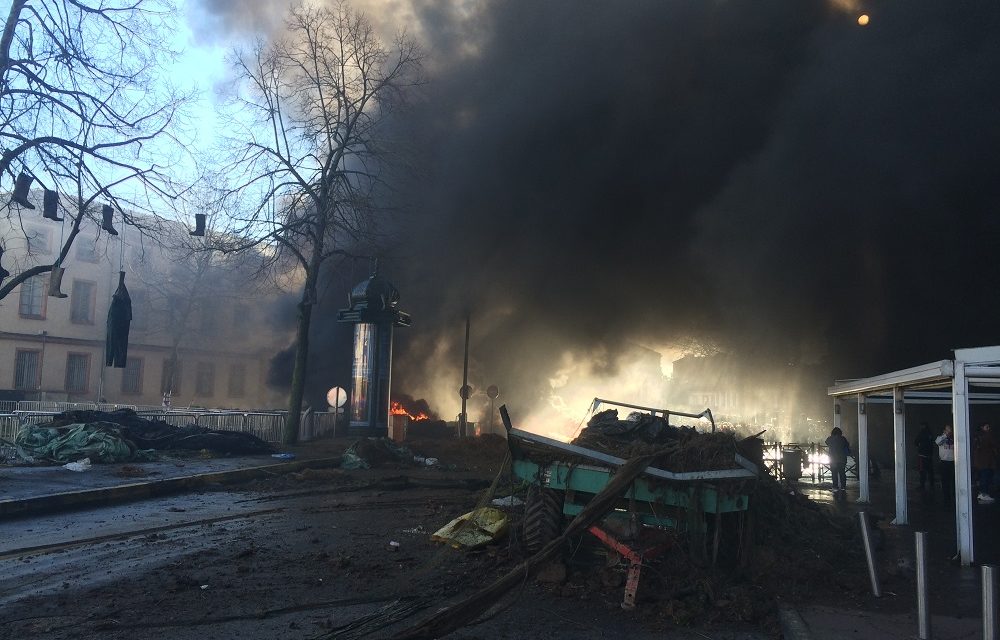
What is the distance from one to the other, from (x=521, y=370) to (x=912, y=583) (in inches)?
972

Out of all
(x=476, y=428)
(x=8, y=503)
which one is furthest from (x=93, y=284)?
(x=8, y=503)

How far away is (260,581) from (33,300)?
3554cm

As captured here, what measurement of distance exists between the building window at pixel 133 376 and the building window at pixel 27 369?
4.11 metres

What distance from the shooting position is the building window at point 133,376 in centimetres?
3778

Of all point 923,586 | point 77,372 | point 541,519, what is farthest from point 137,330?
point 923,586

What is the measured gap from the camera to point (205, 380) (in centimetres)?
4138

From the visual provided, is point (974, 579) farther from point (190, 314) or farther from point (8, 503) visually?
point (190, 314)

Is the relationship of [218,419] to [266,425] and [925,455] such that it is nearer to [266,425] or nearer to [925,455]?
[266,425]

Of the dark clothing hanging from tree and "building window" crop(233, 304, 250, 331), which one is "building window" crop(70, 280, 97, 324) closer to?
"building window" crop(233, 304, 250, 331)

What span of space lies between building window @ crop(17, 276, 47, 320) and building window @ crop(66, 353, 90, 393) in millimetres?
2496

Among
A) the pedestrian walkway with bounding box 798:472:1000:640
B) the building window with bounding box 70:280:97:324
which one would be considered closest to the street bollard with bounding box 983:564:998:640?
the pedestrian walkway with bounding box 798:472:1000:640

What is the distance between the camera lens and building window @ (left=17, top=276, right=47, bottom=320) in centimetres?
3412

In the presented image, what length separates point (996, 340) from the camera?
674 inches

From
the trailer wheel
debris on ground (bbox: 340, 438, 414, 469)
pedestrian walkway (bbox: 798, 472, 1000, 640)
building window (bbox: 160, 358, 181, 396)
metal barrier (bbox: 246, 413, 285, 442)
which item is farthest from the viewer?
building window (bbox: 160, 358, 181, 396)
